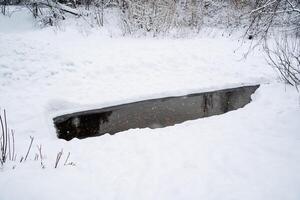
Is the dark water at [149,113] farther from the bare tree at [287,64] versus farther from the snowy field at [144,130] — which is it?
the bare tree at [287,64]

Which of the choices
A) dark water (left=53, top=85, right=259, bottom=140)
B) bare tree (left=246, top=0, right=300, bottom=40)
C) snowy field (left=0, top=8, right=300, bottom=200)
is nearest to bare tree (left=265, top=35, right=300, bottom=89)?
snowy field (left=0, top=8, right=300, bottom=200)

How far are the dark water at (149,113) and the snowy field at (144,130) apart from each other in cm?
23

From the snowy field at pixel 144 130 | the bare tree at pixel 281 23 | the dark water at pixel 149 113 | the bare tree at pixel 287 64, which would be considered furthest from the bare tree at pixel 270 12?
the dark water at pixel 149 113

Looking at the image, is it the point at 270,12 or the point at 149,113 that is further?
the point at 149,113

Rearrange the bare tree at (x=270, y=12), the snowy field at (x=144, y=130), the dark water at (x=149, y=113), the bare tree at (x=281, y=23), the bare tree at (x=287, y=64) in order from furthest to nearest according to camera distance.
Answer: the bare tree at (x=287, y=64) < the dark water at (x=149, y=113) < the bare tree at (x=281, y=23) < the bare tree at (x=270, y=12) < the snowy field at (x=144, y=130)

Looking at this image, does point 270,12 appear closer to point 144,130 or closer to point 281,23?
point 281,23

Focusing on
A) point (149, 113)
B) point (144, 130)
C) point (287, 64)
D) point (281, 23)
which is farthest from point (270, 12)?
point (149, 113)

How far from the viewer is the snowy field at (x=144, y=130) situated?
346cm

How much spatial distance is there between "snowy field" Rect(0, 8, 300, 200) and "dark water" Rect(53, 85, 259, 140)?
0.23 meters

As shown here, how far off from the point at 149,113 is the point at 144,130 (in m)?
1.09

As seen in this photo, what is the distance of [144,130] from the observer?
16.9ft

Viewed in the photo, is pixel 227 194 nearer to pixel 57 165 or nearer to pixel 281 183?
pixel 281 183

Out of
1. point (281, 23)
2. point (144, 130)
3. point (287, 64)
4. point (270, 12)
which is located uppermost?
point (270, 12)

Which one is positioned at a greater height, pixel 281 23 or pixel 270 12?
pixel 270 12
